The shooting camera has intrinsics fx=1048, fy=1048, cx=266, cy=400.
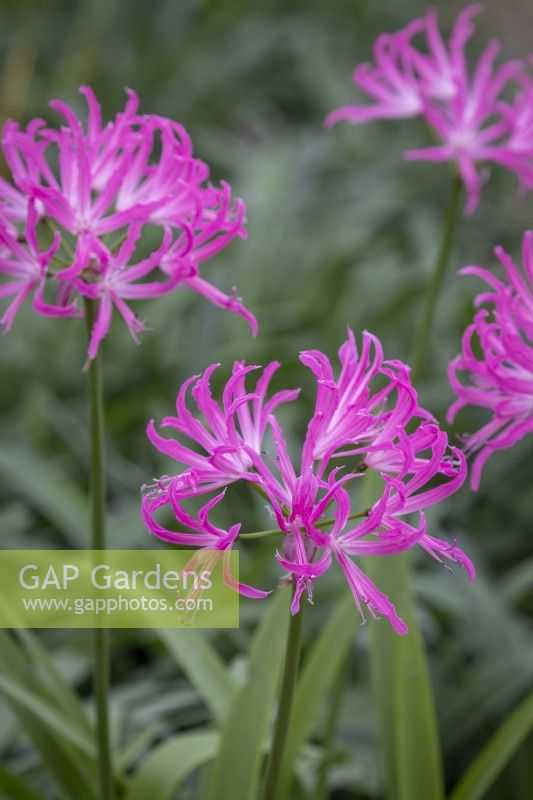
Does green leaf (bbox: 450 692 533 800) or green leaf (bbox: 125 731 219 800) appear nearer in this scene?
green leaf (bbox: 125 731 219 800)

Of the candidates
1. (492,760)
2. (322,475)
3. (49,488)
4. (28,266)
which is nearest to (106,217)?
(28,266)

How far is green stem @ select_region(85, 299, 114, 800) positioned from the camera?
52.3 inches

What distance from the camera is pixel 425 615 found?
8.01ft

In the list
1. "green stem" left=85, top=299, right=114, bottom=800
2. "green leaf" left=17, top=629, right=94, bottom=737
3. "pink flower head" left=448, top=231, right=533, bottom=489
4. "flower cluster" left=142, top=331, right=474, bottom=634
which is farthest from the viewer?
"green leaf" left=17, top=629, right=94, bottom=737

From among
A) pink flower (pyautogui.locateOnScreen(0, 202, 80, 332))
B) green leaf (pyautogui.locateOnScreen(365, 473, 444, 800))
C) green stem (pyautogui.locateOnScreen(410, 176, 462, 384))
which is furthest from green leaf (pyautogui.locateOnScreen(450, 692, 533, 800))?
pink flower (pyautogui.locateOnScreen(0, 202, 80, 332))

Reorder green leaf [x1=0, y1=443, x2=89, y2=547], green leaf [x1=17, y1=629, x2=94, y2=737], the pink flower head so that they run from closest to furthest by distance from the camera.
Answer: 1. the pink flower head
2. green leaf [x1=17, y1=629, x2=94, y2=737]
3. green leaf [x1=0, y1=443, x2=89, y2=547]

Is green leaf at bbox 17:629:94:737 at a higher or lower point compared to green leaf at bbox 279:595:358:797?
higher

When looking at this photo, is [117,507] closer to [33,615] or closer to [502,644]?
[33,615]

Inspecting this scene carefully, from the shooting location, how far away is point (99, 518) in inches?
55.0

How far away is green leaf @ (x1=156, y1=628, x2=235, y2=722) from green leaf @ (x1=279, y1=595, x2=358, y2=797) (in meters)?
0.14

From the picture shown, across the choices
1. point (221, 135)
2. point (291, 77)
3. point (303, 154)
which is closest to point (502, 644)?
point (303, 154)

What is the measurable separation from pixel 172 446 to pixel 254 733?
0.63m

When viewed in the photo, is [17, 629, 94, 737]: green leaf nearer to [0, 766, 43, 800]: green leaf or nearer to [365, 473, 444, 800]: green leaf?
[0, 766, 43, 800]: green leaf

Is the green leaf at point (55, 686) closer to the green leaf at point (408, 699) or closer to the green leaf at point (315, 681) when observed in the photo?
the green leaf at point (315, 681)
